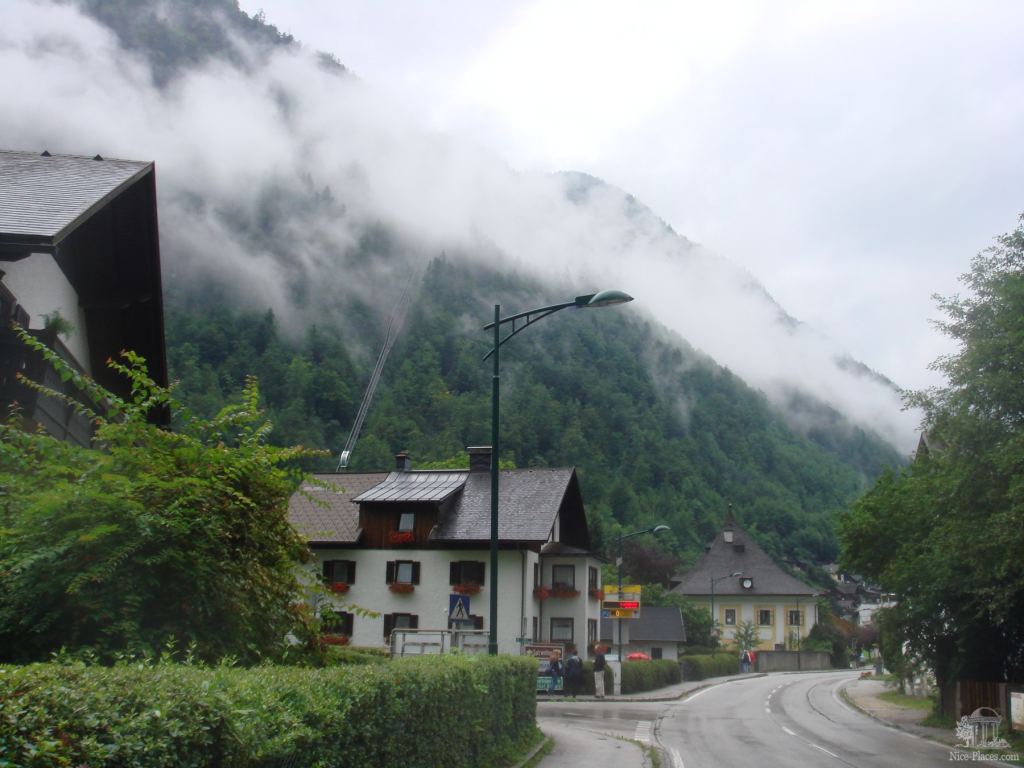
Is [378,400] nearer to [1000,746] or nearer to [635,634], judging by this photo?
[635,634]

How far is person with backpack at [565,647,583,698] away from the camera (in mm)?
35531

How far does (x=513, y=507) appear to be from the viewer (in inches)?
1788

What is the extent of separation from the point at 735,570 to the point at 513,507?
57111 millimetres

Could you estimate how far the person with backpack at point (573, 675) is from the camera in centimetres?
3553

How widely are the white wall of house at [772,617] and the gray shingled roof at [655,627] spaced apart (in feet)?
66.1

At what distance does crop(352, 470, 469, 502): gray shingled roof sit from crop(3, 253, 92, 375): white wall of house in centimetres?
3253

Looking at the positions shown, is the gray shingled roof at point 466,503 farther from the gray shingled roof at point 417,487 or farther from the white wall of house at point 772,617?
the white wall of house at point 772,617

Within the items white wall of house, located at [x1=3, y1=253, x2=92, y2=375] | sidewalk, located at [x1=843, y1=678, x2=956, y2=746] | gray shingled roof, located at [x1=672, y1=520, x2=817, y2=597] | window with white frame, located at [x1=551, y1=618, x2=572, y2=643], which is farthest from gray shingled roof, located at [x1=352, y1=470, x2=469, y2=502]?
gray shingled roof, located at [x1=672, y1=520, x2=817, y2=597]

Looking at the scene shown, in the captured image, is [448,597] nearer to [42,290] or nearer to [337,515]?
[337,515]

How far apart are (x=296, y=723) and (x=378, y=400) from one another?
112447 mm

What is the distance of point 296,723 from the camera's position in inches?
219

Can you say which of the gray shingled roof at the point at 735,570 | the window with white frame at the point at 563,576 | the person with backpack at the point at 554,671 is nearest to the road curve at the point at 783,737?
the person with backpack at the point at 554,671

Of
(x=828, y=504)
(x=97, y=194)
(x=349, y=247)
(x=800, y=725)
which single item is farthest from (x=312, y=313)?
(x=97, y=194)

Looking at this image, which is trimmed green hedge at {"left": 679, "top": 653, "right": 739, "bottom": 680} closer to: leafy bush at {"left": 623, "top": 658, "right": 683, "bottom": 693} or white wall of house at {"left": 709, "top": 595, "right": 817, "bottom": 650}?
leafy bush at {"left": 623, "top": 658, "right": 683, "bottom": 693}
